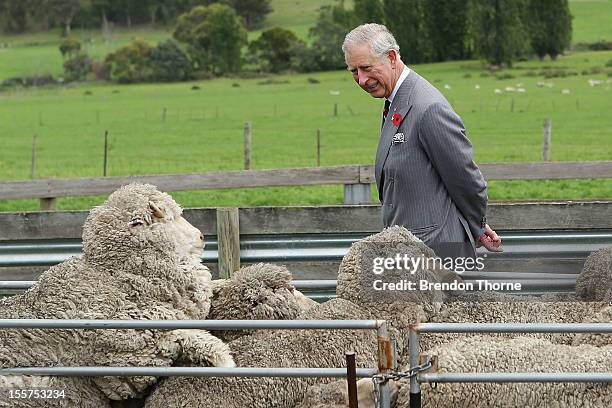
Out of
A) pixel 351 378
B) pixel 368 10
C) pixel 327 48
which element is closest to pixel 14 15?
pixel 368 10

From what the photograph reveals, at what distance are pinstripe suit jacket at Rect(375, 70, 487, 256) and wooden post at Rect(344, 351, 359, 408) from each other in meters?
0.97

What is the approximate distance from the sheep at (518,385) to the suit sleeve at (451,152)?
2.77ft

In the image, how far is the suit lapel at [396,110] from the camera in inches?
159

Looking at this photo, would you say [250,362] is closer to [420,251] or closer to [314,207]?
[420,251]

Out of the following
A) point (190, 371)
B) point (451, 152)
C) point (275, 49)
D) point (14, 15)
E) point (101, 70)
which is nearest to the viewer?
point (190, 371)

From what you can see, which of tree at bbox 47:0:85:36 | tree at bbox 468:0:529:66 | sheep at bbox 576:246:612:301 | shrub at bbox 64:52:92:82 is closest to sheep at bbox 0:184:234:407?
sheep at bbox 576:246:612:301

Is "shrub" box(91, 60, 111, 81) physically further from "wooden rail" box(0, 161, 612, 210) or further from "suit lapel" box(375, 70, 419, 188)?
"suit lapel" box(375, 70, 419, 188)

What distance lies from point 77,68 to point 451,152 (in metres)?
95.0

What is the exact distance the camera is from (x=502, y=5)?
3155 inches

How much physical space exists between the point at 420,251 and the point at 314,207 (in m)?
2.76

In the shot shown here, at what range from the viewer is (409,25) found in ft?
301

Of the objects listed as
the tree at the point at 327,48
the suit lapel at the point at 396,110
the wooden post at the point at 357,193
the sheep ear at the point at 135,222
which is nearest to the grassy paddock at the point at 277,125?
the wooden post at the point at 357,193

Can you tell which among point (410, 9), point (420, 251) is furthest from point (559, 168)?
point (410, 9)

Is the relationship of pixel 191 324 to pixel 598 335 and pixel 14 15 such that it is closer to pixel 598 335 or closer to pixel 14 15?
pixel 598 335
